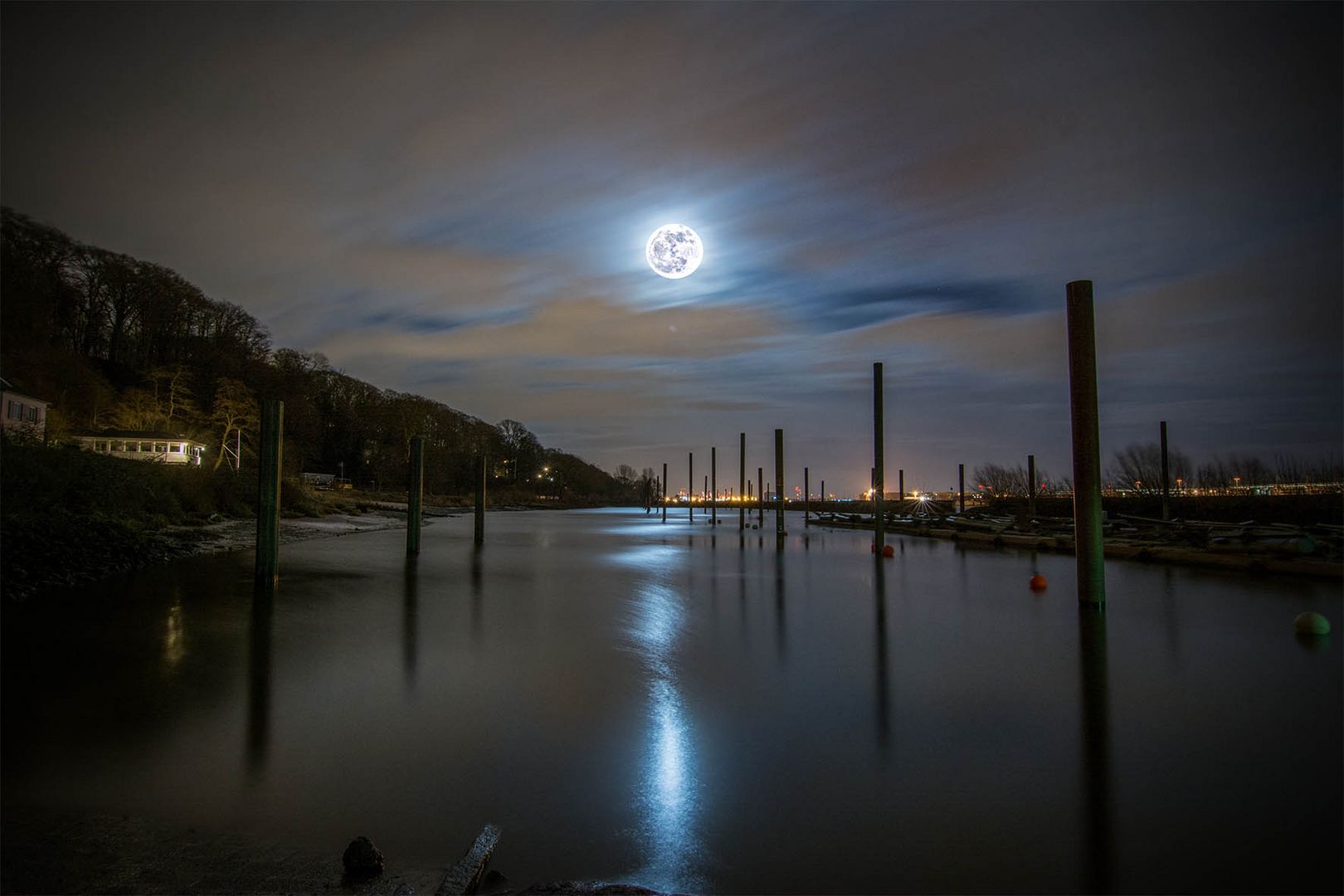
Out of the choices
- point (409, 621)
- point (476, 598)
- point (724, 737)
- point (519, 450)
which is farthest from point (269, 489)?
point (519, 450)

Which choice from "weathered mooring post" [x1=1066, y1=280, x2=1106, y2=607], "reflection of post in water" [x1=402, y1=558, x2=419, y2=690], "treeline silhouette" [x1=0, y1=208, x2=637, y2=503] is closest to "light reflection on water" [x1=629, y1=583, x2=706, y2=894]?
"reflection of post in water" [x1=402, y1=558, x2=419, y2=690]

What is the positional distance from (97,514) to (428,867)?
18320mm

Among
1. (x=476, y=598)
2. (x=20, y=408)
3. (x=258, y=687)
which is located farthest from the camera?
(x=20, y=408)

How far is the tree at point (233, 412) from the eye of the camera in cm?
4453

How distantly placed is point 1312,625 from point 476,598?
12254 mm

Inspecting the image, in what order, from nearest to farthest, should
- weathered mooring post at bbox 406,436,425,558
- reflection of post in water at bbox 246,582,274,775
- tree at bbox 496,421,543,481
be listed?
1. reflection of post in water at bbox 246,582,274,775
2. weathered mooring post at bbox 406,436,425,558
3. tree at bbox 496,421,543,481

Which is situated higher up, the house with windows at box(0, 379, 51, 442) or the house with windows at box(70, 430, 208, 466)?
the house with windows at box(0, 379, 51, 442)

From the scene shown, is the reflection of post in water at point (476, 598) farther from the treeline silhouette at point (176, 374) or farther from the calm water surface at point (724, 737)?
the treeline silhouette at point (176, 374)

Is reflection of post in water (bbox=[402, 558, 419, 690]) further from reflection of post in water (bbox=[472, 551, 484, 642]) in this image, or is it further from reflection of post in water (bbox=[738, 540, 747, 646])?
reflection of post in water (bbox=[738, 540, 747, 646])

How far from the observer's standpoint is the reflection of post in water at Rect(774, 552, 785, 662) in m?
8.54

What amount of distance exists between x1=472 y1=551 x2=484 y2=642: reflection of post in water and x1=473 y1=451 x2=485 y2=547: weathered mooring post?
481 cm

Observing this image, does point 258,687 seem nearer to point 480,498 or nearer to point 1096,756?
point 1096,756

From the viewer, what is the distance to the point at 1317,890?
289 centimetres

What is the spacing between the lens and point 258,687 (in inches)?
245
